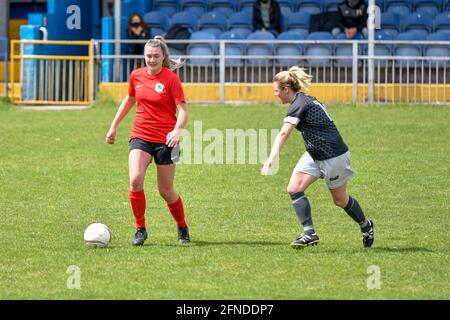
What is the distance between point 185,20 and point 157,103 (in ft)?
56.4

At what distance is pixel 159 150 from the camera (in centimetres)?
1068

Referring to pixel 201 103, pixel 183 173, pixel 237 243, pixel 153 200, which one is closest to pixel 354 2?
pixel 201 103

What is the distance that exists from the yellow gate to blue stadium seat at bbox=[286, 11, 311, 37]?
15.9 feet

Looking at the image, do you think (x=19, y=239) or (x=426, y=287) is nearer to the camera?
(x=426, y=287)

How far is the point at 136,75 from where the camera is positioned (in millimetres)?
10805

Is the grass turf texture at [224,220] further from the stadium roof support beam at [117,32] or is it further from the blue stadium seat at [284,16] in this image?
the blue stadium seat at [284,16]

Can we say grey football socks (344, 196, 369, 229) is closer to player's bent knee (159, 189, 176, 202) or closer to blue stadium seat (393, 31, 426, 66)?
player's bent knee (159, 189, 176, 202)

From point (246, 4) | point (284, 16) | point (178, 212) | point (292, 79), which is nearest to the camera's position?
point (292, 79)

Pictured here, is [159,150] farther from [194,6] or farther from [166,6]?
[194,6]

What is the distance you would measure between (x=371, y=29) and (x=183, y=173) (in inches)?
Answer: 359

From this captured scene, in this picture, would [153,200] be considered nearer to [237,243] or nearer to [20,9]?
[237,243]

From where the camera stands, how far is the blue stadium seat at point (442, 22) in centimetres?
2692

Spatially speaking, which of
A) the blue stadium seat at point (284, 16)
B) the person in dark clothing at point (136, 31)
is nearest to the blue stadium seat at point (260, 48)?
the blue stadium seat at point (284, 16)

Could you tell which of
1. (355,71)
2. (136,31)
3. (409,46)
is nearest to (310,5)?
(409,46)
